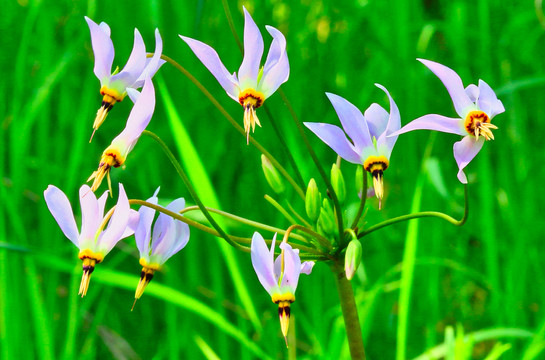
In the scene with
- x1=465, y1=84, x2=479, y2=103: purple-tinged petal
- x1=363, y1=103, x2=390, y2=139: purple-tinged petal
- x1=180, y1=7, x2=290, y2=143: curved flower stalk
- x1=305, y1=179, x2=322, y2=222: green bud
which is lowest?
x1=305, y1=179, x2=322, y2=222: green bud

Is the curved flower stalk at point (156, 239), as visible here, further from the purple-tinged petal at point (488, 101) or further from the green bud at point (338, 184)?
the purple-tinged petal at point (488, 101)

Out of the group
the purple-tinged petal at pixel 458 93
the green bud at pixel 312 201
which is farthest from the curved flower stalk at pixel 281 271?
the purple-tinged petal at pixel 458 93

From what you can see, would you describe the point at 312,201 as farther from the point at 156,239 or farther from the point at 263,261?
the point at 156,239

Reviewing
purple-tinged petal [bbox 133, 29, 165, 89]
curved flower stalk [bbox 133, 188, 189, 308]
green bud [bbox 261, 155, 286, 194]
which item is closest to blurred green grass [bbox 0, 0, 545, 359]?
green bud [bbox 261, 155, 286, 194]

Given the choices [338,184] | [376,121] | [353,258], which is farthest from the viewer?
[338,184]

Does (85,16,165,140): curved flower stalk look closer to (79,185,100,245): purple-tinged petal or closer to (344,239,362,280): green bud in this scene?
(79,185,100,245): purple-tinged petal

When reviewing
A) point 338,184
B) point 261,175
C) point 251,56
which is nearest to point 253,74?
point 251,56
